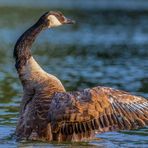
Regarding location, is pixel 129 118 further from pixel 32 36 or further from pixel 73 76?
pixel 73 76

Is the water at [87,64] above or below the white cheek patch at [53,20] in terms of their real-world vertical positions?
above

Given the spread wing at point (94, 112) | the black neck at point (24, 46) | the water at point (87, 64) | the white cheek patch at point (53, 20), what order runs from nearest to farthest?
the spread wing at point (94, 112), the black neck at point (24, 46), the white cheek patch at point (53, 20), the water at point (87, 64)

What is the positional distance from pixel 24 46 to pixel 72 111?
2.27 meters

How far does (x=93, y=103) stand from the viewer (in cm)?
1173

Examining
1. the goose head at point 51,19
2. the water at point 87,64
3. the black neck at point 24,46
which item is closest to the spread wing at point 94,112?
the water at point 87,64

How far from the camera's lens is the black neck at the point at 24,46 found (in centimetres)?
1334

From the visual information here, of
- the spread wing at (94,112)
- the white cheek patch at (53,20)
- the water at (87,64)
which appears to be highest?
the water at (87,64)

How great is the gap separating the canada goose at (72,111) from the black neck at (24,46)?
0.45 metres

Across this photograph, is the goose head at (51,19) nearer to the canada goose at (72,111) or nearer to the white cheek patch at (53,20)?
the white cheek patch at (53,20)

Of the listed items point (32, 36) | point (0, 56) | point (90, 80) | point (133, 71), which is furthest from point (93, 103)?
point (0, 56)

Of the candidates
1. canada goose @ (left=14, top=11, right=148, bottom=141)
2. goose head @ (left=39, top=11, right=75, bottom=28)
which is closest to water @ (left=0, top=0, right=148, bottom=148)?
canada goose @ (left=14, top=11, right=148, bottom=141)

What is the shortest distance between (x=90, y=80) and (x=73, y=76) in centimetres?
106

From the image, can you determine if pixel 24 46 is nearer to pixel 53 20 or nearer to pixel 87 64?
pixel 53 20

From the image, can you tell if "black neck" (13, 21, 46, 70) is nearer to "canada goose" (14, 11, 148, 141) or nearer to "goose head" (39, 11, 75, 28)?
"goose head" (39, 11, 75, 28)
